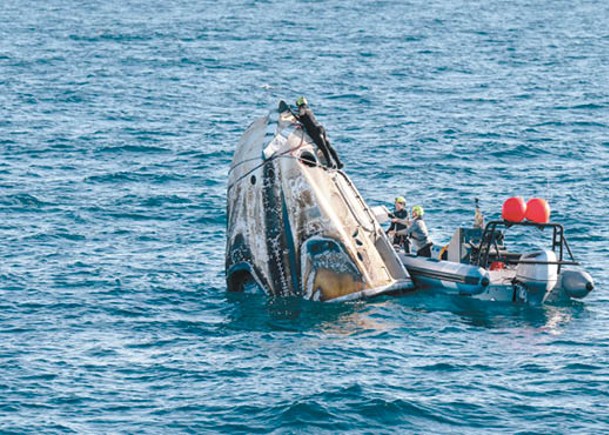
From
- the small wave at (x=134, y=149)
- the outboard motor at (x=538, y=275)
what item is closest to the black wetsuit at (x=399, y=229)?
the outboard motor at (x=538, y=275)

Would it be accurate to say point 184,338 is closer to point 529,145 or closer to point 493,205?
point 493,205

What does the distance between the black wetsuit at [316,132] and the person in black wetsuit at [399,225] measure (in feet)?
10.0

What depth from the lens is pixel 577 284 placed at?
3650cm

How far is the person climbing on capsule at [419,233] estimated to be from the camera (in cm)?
3888

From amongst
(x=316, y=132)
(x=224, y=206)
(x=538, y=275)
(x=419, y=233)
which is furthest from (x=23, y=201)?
(x=538, y=275)

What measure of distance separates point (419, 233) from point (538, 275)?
4235 mm

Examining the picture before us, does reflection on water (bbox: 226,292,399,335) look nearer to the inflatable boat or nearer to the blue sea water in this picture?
the blue sea water

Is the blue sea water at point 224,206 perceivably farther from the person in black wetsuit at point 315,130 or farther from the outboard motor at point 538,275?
the person in black wetsuit at point 315,130

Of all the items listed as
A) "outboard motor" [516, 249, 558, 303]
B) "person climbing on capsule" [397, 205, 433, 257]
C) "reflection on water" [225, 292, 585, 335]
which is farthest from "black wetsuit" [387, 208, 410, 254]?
"outboard motor" [516, 249, 558, 303]

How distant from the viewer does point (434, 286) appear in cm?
3762

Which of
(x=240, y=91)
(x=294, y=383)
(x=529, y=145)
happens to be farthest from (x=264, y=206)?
(x=240, y=91)

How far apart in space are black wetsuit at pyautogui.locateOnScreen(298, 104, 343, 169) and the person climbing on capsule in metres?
3.25

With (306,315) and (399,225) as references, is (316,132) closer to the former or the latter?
(399,225)

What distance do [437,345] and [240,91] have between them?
41.8 metres
